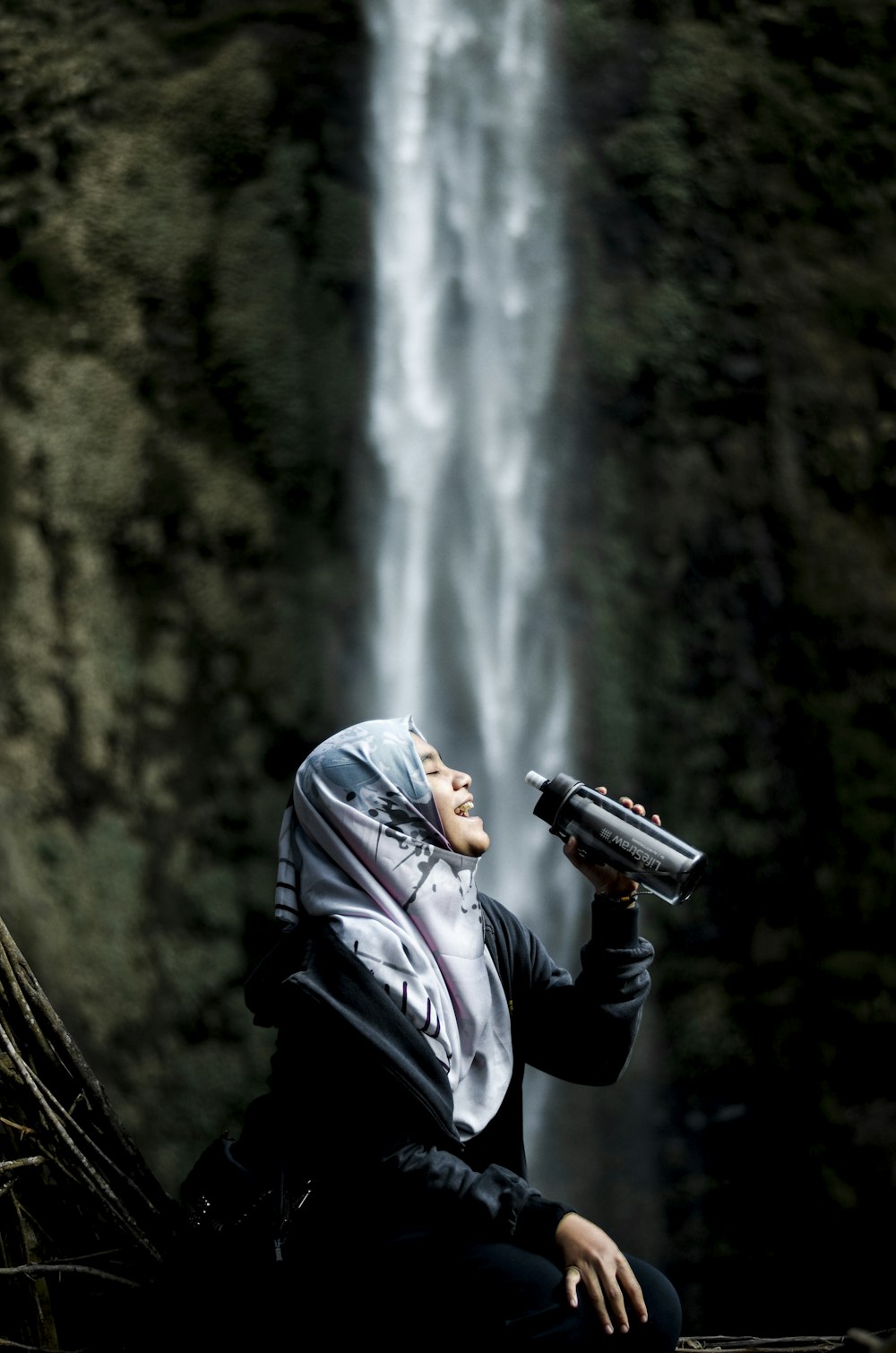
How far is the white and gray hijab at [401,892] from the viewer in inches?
71.5

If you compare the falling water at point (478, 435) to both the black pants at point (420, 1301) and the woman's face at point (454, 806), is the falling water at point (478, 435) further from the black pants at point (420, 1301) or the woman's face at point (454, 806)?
the black pants at point (420, 1301)

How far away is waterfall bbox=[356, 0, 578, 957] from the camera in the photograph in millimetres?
4898

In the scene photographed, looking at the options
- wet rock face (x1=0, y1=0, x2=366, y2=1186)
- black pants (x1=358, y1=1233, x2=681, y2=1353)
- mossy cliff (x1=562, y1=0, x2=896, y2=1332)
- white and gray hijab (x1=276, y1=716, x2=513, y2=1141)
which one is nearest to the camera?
black pants (x1=358, y1=1233, x2=681, y2=1353)

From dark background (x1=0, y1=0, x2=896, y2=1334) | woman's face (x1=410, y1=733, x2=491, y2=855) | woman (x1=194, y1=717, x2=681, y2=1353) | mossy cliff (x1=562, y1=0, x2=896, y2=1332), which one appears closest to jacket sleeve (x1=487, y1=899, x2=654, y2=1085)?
woman (x1=194, y1=717, x2=681, y2=1353)

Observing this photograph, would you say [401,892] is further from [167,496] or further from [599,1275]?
[167,496]

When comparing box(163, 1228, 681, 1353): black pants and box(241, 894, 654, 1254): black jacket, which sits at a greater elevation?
box(241, 894, 654, 1254): black jacket

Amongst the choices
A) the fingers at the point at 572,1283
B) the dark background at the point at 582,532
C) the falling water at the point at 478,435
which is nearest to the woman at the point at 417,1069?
the fingers at the point at 572,1283

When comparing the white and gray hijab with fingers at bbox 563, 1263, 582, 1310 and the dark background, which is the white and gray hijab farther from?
the dark background

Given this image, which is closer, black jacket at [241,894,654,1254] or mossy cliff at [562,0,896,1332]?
black jacket at [241,894,654,1254]

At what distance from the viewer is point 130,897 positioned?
4453 mm

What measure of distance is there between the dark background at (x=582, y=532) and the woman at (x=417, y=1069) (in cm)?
262

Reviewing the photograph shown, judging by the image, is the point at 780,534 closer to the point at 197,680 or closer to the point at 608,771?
the point at 608,771

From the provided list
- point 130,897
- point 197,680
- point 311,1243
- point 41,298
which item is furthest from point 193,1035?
point 311,1243

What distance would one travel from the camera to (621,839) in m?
1.87
